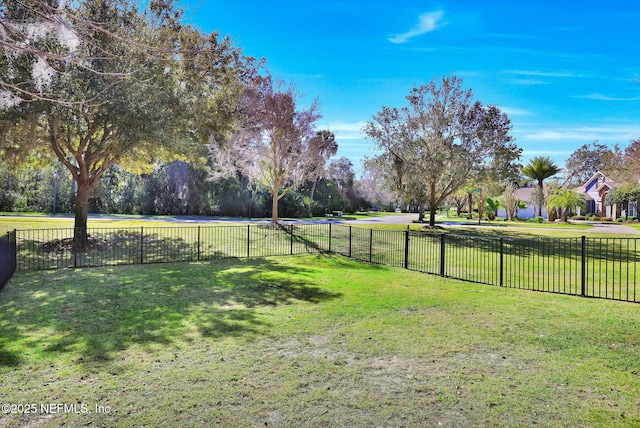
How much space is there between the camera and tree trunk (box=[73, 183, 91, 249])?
625 inches

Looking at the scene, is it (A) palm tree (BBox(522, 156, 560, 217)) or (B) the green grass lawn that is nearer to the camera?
(B) the green grass lawn

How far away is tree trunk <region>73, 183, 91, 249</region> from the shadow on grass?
5627 mm

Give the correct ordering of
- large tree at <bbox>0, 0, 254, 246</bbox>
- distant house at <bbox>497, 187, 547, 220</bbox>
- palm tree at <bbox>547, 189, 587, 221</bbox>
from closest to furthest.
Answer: large tree at <bbox>0, 0, 254, 246</bbox> < palm tree at <bbox>547, 189, 587, 221</bbox> < distant house at <bbox>497, 187, 547, 220</bbox>

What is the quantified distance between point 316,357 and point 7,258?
28.3 feet

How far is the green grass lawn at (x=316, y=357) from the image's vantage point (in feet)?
11.7

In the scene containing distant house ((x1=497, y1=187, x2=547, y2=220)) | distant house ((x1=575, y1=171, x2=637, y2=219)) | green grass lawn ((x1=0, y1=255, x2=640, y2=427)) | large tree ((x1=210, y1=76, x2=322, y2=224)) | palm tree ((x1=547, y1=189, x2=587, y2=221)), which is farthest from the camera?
distant house ((x1=497, y1=187, x2=547, y2=220))

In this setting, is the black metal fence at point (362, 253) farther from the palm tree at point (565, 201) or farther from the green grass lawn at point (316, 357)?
the palm tree at point (565, 201)

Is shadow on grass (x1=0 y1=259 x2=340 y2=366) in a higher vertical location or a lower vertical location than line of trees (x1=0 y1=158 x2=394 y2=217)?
lower

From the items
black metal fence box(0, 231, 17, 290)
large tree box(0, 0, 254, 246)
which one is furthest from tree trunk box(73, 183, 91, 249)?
black metal fence box(0, 231, 17, 290)

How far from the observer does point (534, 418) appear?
3.46 meters

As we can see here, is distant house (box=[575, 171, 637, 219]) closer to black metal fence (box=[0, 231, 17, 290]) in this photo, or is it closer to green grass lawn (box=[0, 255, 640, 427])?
green grass lawn (box=[0, 255, 640, 427])

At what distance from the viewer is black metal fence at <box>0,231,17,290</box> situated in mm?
8445

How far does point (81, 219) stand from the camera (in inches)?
642

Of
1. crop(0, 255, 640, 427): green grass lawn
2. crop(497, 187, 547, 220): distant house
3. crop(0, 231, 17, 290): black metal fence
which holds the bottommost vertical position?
crop(0, 255, 640, 427): green grass lawn
